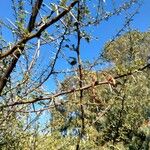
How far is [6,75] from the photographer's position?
3873 mm

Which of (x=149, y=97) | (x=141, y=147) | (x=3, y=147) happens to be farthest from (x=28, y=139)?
(x=149, y=97)

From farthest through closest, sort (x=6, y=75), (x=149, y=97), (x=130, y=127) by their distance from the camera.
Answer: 1. (x=149, y=97)
2. (x=130, y=127)
3. (x=6, y=75)

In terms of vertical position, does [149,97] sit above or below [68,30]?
above

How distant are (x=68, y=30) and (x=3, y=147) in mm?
4641

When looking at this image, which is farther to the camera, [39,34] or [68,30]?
[68,30]

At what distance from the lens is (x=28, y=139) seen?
9.04m

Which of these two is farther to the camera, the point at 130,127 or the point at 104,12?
the point at 130,127

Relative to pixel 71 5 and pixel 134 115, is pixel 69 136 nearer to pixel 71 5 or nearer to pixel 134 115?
pixel 134 115

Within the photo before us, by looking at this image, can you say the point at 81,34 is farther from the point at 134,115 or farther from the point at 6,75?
the point at 134,115

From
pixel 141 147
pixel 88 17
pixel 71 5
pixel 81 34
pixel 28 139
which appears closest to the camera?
pixel 71 5

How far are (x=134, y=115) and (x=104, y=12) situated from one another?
19027 millimetres

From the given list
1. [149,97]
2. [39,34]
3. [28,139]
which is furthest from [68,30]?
[149,97]

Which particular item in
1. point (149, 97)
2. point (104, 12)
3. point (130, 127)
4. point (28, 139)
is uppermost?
point (149, 97)

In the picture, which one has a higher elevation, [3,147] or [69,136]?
[69,136]
